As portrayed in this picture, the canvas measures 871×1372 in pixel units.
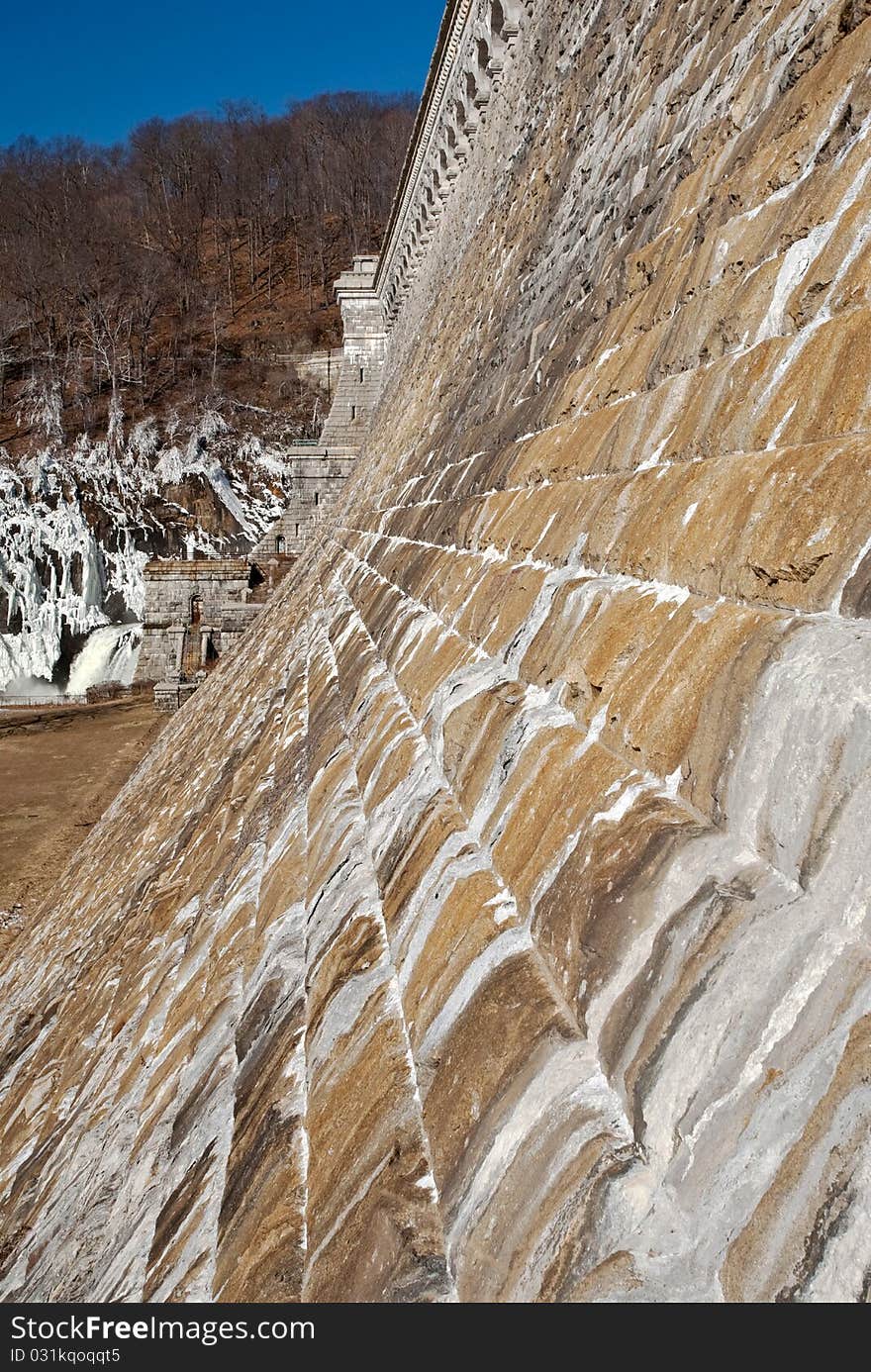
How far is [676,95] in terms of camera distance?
8.11 feet

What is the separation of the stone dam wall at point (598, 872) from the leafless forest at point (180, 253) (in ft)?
119

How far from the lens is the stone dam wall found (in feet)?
2.47

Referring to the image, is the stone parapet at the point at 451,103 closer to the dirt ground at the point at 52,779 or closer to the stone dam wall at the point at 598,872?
the stone dam wall at the point at 598,872

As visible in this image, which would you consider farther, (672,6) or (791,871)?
(672,6)

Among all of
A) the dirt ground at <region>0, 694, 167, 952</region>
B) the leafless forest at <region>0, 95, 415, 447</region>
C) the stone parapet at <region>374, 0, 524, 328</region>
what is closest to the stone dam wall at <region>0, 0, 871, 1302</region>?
the stone parapet at <region>374, 0, 524, 328</region>

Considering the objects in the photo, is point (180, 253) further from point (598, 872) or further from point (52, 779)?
point (598, 872)

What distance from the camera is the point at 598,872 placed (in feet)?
3.38

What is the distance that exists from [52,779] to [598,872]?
54.3 feet

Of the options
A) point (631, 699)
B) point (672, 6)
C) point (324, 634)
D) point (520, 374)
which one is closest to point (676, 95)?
point (672, 6)

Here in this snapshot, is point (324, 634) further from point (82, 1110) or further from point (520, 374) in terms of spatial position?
point (82, 1110)

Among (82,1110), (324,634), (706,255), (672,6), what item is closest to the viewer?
(706,255)

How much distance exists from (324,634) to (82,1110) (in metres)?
A: 3.10

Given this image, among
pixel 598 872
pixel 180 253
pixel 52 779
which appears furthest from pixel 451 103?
pixel 180 253

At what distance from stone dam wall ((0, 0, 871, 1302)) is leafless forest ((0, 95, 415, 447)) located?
36.1m
